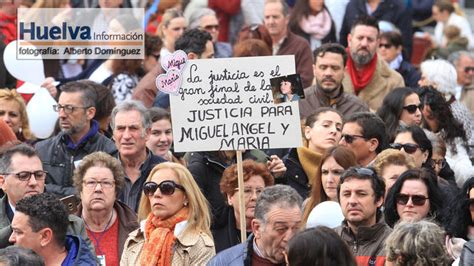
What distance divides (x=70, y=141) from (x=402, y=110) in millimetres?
2920

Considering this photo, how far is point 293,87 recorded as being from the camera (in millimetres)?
12219

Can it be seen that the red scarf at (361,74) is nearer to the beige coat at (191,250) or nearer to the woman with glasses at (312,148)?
the woman with glasses at (312,148)

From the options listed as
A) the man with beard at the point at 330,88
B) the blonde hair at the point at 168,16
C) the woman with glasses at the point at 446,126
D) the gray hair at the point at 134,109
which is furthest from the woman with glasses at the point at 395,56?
the gray hair at the point at 134,109

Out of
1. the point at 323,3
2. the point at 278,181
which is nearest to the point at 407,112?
the point at 278,181

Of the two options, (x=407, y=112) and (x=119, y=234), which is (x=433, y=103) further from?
(x=119, y=234)

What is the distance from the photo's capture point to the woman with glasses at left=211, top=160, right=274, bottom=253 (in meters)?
12.4

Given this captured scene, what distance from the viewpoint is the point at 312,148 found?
13.7 m

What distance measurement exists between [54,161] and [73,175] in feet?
1.95

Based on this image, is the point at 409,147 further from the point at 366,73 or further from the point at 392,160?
the point at 366,73

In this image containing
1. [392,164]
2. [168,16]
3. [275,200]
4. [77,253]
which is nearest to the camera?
[77,253]

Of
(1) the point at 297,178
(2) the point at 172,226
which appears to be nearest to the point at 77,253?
(2) the point at 172,226

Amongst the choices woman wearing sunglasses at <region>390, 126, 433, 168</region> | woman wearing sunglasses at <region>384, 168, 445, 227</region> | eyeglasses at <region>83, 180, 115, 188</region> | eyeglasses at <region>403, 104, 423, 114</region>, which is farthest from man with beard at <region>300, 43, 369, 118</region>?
woman wearing sunglasses at <region>384, 168, 445, 227</region>

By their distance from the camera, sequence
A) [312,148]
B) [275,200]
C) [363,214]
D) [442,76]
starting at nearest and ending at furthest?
1. [275,200]
2. [363,214]
3. [312,148]
4. [442,76]

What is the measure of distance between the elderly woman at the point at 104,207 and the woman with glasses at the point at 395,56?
595cm
